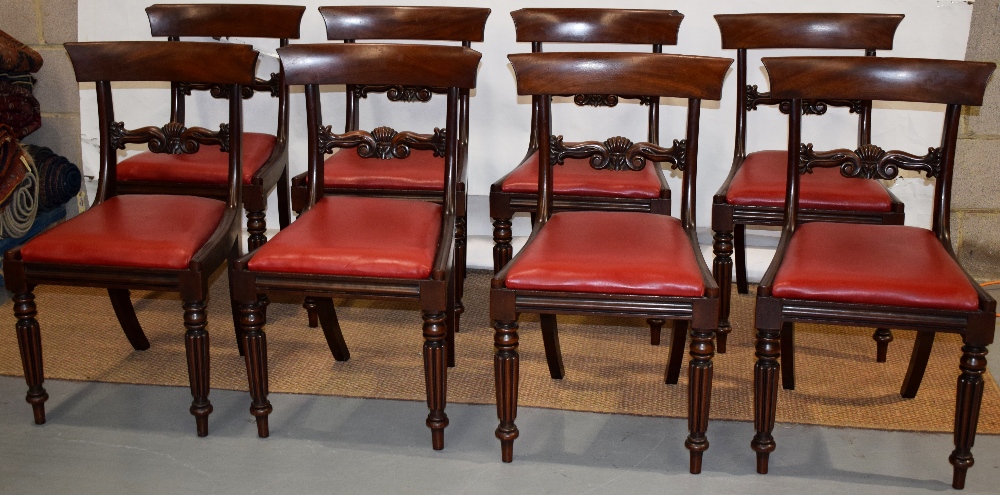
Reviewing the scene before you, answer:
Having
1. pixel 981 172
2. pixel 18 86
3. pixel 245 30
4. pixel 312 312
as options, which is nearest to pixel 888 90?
pixel 981 172

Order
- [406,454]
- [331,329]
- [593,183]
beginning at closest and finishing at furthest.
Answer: [406,454], [331,329], [593,183]

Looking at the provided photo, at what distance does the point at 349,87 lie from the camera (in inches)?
138

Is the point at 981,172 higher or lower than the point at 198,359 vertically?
higher

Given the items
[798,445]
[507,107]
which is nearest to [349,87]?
[507,107]

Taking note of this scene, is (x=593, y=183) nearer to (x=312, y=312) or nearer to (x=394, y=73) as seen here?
(x=394, y=73)

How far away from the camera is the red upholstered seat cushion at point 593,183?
3055mm

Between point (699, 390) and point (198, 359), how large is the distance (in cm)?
125

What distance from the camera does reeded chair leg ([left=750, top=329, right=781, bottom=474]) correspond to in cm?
233

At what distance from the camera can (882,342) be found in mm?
3035

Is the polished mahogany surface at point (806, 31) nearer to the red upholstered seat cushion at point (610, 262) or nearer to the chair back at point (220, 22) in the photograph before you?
the red upholstered seat cushion at point (610, 262)

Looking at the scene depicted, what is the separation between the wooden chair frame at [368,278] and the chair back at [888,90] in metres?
0.83

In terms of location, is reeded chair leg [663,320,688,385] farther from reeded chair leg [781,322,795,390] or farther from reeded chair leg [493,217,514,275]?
reeded chair leg [493,217,514,275]

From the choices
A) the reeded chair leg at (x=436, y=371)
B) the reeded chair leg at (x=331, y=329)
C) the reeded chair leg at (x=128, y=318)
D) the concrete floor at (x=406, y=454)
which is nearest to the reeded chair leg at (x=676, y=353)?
the concrete floor at (x=406, y=454)

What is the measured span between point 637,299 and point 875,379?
1050 millimetres
